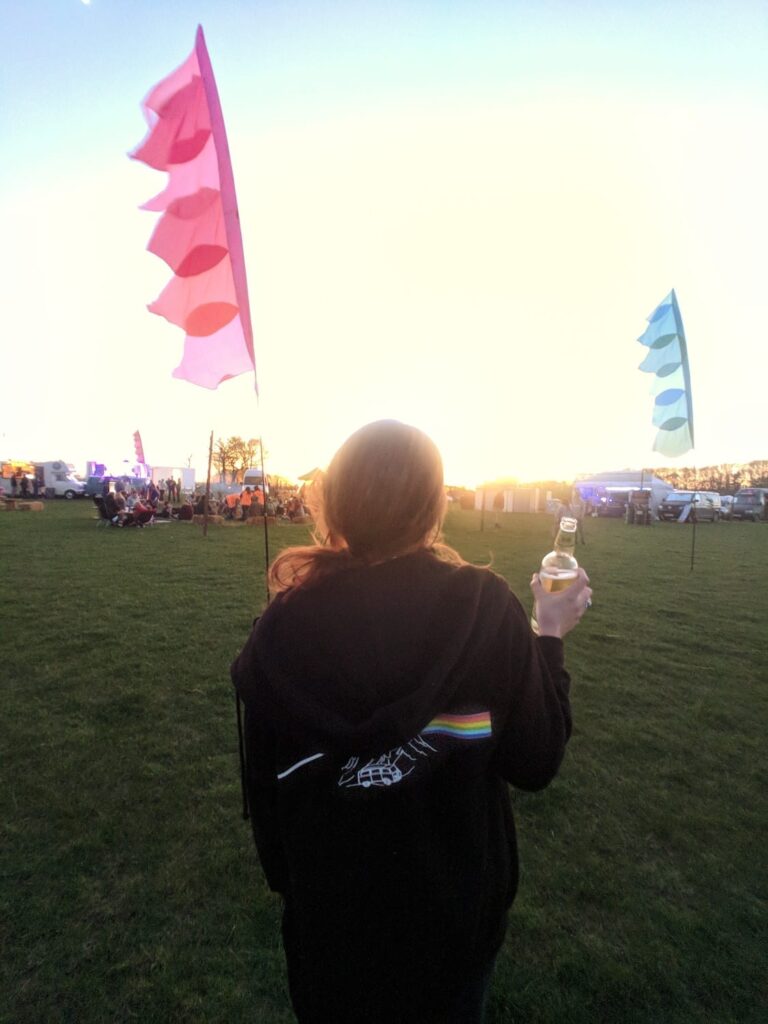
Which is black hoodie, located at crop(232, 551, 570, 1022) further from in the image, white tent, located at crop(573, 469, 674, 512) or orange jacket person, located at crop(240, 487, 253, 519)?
white tent, located at crop(573, 469, 674, 512)

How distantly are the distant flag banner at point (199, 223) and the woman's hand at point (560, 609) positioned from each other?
201 centimetres

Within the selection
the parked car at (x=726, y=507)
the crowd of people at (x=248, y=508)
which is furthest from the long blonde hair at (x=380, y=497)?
the parked car at (x=726, y=507)

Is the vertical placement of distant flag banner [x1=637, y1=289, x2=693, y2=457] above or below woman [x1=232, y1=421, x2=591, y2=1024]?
above

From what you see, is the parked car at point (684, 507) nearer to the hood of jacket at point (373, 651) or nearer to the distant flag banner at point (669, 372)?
the distant flag banner at point (669, 372)

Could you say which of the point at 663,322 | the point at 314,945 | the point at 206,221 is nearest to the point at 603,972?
the point at 314,945

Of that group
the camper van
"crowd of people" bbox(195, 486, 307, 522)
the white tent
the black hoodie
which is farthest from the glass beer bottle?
the camper van

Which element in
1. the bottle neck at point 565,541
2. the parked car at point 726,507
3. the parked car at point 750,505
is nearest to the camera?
the bottle neck at point 565,541

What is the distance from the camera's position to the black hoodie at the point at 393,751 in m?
0.95

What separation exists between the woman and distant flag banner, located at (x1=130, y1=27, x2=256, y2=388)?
1.94 m

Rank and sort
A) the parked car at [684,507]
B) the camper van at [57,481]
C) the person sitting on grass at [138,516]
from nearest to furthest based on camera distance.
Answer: the person sitting on grass at [138,516]
the parked car at [684,507]
the camper van at [57,481]

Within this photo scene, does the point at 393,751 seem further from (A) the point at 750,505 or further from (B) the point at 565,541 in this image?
(A) the point at 750,505

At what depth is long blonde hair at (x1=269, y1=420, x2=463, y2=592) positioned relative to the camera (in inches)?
43.5

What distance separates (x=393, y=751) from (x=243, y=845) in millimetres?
2337

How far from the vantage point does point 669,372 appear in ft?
31.5
